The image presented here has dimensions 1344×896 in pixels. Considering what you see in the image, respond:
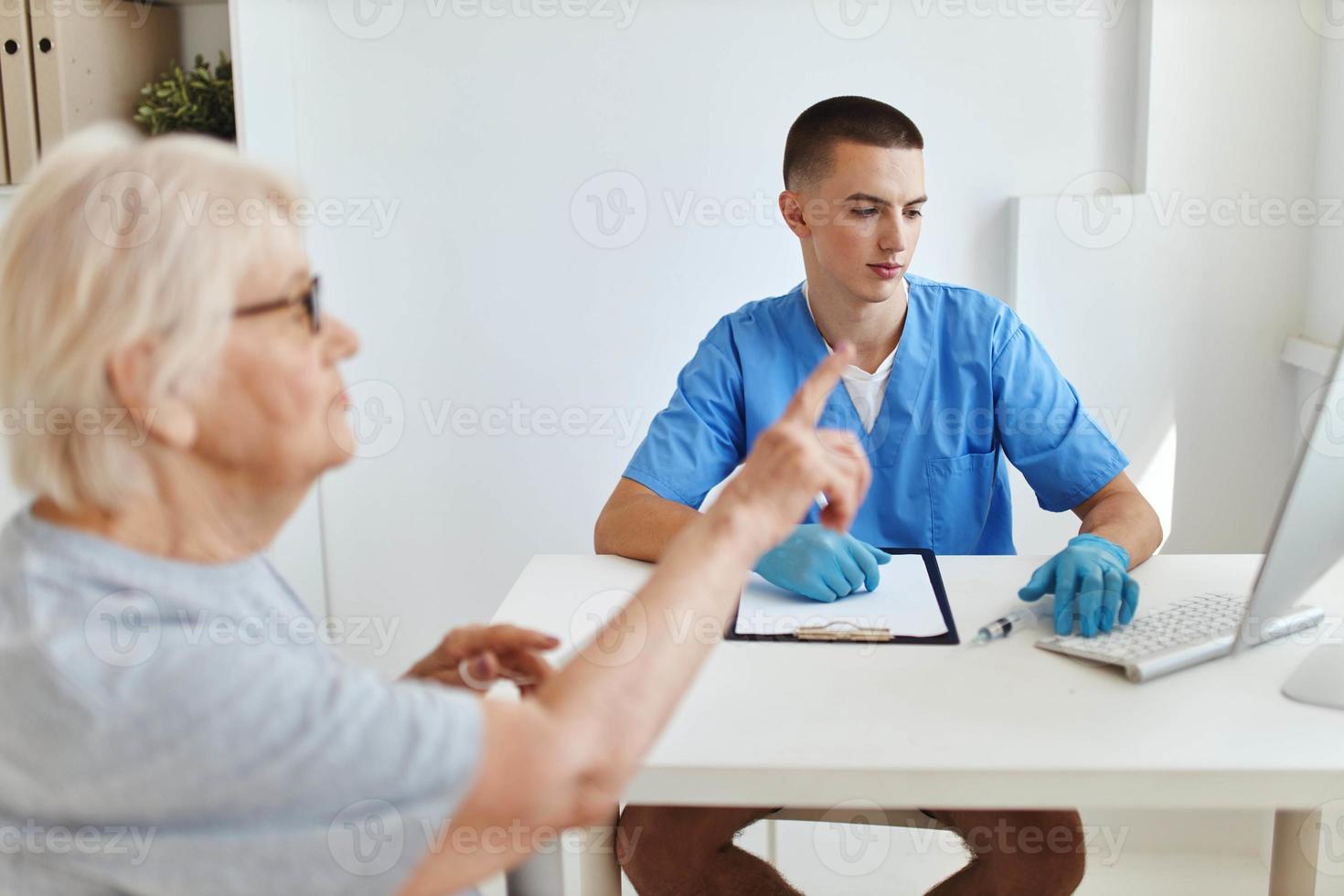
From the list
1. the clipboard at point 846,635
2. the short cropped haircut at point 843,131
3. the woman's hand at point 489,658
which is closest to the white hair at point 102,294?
the woman's hand at point 489,658

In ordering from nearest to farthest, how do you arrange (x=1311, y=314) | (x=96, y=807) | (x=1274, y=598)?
(x=96, y=807)
(x=1274, y=598)
(x=1311, y=314)

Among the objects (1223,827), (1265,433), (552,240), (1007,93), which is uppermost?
(1007,93)

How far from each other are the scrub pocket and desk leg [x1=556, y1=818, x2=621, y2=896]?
0.73m

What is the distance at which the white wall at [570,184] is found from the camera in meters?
2.36

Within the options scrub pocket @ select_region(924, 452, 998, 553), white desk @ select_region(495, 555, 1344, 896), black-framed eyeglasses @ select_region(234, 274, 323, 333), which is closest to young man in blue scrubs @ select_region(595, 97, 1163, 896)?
scrub pocket @ select_region(924, 452, 998, 553)

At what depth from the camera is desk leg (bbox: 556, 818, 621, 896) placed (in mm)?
1229

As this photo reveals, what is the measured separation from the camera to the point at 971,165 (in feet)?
7.78

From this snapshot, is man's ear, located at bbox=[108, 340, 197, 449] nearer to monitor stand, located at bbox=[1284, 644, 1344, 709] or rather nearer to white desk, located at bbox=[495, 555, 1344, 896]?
white desk, located at bbox=[495, 555, 1344, 896]

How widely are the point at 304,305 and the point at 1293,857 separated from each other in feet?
3.80

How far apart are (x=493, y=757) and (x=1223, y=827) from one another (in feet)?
6.14

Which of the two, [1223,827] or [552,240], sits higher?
[552,240]

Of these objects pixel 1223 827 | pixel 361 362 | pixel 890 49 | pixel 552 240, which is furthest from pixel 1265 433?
pixel 361 362

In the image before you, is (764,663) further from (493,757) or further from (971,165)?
(971,165)

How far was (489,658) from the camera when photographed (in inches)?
38.3
